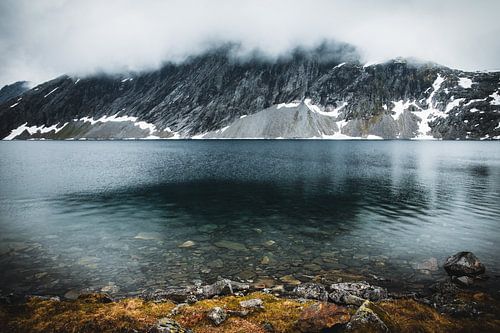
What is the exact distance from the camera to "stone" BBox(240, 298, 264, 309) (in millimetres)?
14398

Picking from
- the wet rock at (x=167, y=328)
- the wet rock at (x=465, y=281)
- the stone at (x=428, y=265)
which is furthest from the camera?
the stone at (x=428, y=265)

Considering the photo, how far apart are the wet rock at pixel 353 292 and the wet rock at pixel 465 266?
677cm

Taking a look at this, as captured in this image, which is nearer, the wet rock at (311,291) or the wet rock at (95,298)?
the wet rock at (95,298)

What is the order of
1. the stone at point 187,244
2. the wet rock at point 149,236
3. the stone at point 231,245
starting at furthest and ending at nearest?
1. the wet rock at point 149,236
2. the stone at point 187,244
3. the stone at point 231,245

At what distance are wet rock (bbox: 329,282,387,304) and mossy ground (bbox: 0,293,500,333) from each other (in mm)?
1036

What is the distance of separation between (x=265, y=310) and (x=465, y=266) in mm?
13841

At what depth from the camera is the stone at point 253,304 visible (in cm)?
1440

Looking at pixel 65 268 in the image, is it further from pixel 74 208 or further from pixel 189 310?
pixel 74 208

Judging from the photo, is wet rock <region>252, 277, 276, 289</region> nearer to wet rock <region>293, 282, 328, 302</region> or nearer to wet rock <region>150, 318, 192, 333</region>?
wet rock <region>293, 282, 328, 302</region>

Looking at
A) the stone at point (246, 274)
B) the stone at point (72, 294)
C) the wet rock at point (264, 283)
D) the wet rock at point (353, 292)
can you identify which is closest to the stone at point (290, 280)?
the wet rock at point (264, 283)

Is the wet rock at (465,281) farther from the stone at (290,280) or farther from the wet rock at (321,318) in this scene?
the wet rock at (321,318)

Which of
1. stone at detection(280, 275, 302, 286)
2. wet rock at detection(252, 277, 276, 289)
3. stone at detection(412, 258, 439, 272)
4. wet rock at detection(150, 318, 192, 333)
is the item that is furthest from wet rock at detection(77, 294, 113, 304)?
stone at detection(412, 258, 439, 272)

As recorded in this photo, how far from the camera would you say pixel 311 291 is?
17.0 meters

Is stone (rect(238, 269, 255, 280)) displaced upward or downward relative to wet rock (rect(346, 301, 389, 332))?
downward
